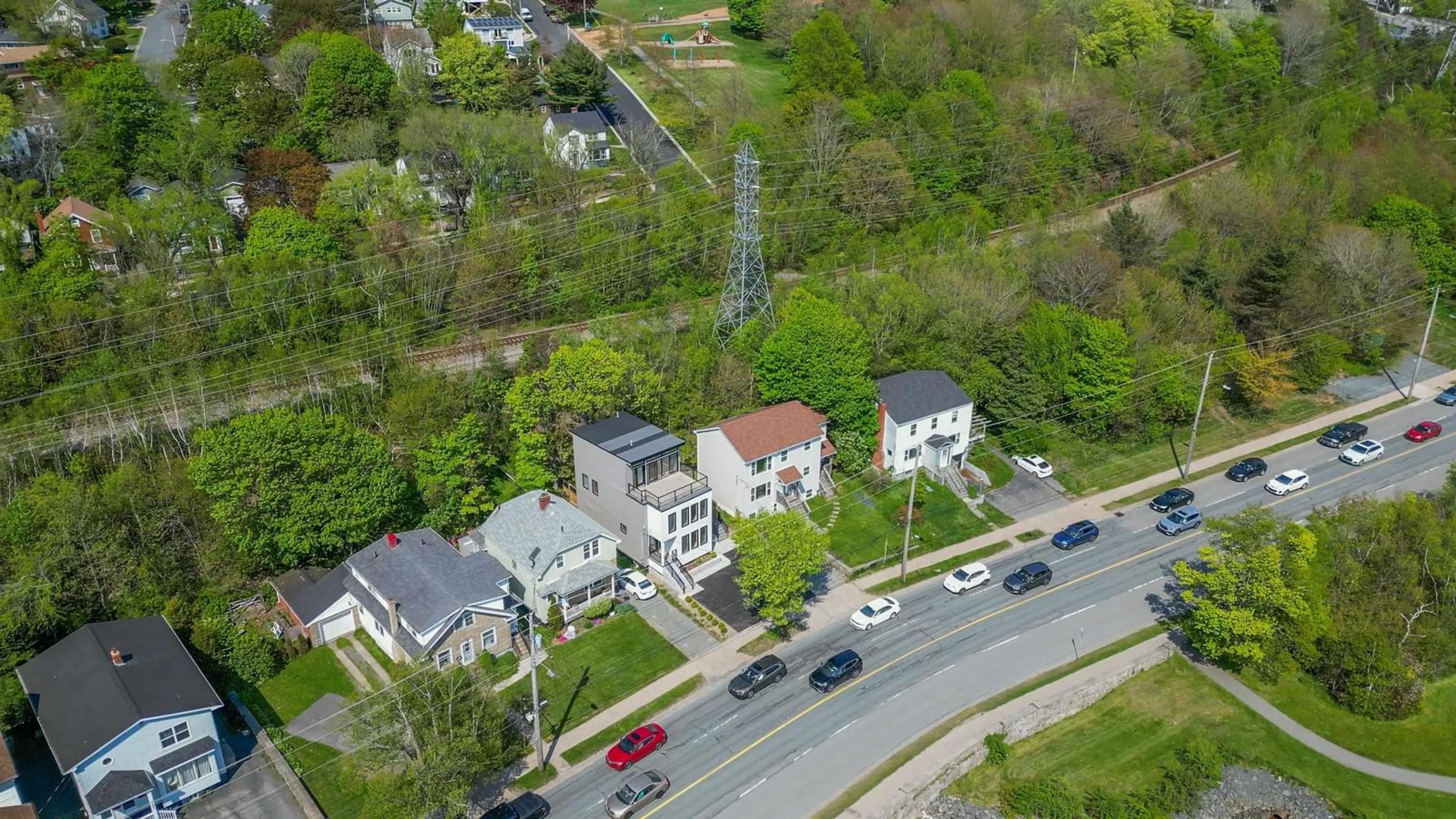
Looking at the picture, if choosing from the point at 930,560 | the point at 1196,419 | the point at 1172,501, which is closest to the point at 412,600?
the point at 930,560

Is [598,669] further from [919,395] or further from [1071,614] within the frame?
[919,395]

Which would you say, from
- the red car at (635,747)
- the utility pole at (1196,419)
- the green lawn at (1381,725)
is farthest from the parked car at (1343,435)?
the red car at (635,747)

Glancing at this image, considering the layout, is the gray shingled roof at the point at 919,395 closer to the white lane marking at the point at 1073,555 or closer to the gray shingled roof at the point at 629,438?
the white lane marking at the point at 1073,555

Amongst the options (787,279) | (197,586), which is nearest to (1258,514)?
(787,279)

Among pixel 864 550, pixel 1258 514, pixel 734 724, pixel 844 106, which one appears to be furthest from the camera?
pixel 844 106

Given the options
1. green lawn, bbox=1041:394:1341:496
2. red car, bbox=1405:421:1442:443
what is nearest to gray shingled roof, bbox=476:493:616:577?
green lawn, bbox=1041:394:1341:496

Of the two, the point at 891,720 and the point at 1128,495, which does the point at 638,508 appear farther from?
the point at 1128,495

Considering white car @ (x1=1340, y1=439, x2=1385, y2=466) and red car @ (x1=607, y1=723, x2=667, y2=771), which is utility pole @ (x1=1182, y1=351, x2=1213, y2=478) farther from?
red car @ (x1=607, y1=723, x2=667, y2=771)
